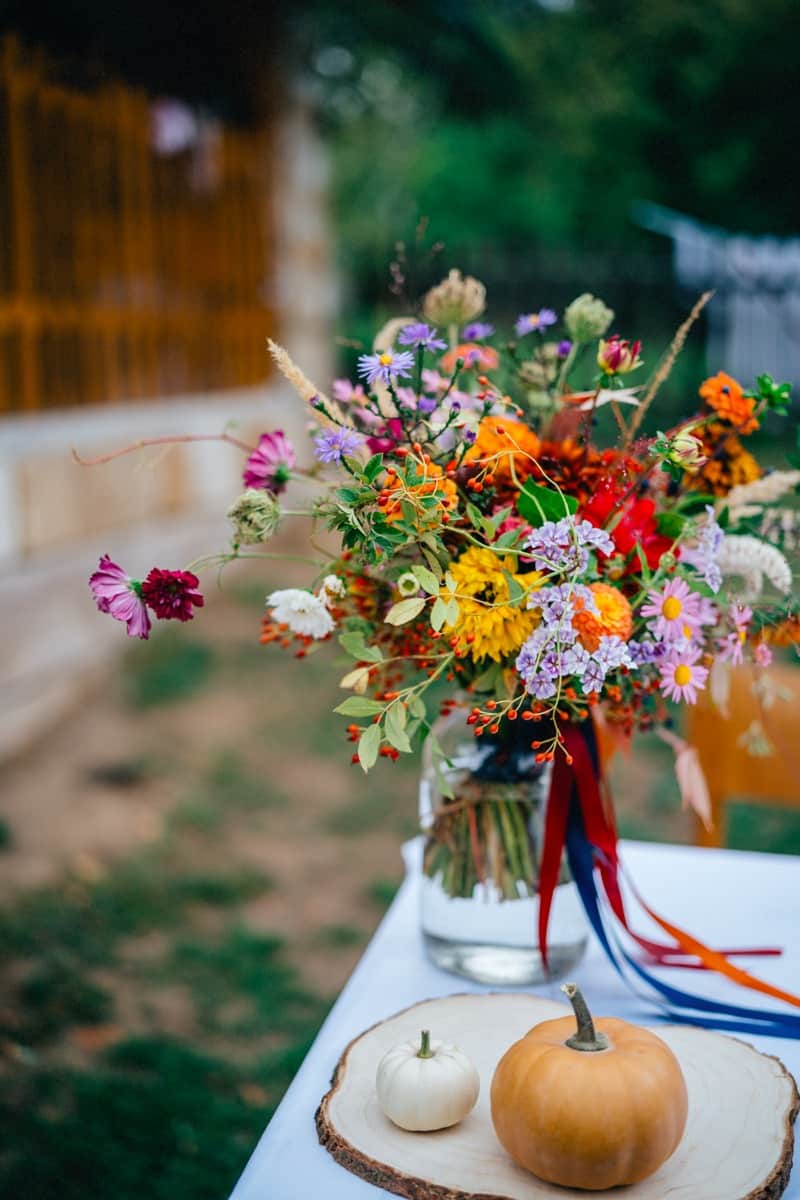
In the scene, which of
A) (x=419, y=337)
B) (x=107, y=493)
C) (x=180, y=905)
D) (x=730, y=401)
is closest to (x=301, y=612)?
(x=419, y=337)

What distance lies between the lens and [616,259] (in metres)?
9.47

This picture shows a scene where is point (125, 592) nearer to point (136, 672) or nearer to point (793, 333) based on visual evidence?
point (136, 672)

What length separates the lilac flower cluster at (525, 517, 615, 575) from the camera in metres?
1.02

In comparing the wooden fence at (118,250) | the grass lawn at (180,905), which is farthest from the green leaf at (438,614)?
the wooden fence at (118,250)

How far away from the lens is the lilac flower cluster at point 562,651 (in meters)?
1.04

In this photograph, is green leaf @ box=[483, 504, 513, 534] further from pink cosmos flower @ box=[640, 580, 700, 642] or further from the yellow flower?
pink cosmos flower @ box=[640, 580, 700, 642]

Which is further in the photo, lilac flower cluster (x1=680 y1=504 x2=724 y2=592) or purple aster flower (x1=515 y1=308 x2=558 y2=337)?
purple aster flower (x1=515 y1=308 x2=558 y2=337)

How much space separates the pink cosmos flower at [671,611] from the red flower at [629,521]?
2.2 inches

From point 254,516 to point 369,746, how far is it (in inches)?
9.5

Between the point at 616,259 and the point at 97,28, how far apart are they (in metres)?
5.61

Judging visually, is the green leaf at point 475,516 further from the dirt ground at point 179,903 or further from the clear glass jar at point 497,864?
the dirt ground at point 179,903

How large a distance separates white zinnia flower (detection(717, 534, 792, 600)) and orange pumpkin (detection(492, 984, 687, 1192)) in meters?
0.51

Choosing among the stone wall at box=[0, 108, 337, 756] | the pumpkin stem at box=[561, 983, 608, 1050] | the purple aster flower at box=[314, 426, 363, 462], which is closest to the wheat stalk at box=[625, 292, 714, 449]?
the purple aster flower at box=[314, 426, 363, 462]

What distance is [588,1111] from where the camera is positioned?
91cm
